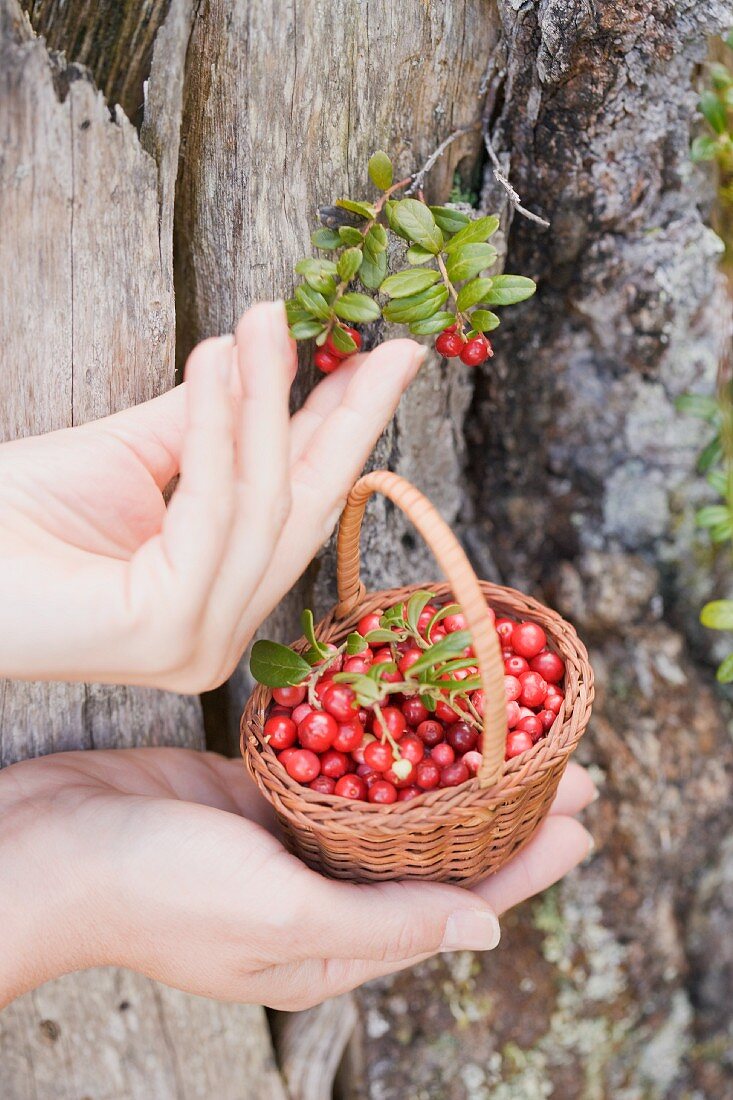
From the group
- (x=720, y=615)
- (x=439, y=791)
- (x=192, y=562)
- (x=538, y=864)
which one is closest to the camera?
(x=192, y=562)

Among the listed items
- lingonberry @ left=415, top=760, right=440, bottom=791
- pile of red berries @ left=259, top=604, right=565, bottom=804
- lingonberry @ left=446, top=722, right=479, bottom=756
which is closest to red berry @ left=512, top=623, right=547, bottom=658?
pile of red berries @ left=259, top=604, right=565, bottom=804

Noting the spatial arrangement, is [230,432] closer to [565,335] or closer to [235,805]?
[235,805]

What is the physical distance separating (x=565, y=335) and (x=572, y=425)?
0.22m

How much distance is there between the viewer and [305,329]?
1.42m

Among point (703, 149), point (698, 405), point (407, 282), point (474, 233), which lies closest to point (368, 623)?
point (407, 282)

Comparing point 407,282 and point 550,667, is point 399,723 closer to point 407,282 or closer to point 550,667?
point 550,667

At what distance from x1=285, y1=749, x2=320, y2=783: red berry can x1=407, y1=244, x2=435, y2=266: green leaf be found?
2.74ft

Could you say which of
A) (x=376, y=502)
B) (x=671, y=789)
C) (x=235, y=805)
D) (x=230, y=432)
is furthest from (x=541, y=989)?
(x=230, y=432)

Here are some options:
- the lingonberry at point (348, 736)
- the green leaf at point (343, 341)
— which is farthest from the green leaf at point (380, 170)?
the lingonberry at point (348, 736)

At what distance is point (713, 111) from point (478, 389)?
761 mm

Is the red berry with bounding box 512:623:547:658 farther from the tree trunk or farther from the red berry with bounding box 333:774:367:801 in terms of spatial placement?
the tree trunk

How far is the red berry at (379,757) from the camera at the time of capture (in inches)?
51.9

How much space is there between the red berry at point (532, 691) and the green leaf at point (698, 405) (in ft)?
2.76

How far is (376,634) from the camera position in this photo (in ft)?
4.51
